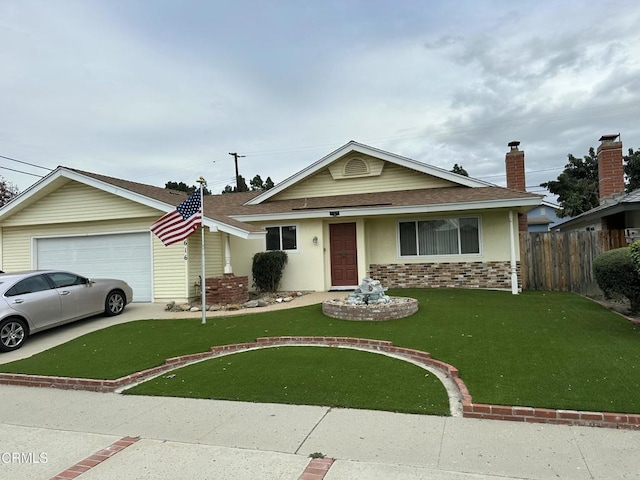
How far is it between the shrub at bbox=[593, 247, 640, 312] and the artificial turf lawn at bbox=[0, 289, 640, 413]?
1.68 ft

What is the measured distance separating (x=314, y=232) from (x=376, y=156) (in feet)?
11.2

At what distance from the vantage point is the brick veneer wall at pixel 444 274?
44.1ft

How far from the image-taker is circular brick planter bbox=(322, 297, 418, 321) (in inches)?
361

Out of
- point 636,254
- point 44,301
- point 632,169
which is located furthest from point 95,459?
point 632,169

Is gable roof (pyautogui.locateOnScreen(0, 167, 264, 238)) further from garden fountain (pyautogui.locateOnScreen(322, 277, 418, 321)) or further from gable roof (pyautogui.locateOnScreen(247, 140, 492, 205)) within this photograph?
garden fountain (pyautogui.locateOnScreen(322, 277, 418, 321))

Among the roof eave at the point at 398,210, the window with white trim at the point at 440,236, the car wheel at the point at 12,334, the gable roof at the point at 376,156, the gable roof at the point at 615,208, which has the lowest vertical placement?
the car wheel at the point at 12,334

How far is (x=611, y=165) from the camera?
17219mm

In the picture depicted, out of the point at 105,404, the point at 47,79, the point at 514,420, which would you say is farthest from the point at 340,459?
the point at 47,79

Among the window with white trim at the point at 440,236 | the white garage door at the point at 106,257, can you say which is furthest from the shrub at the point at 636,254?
the white garage door at the point at 106,257

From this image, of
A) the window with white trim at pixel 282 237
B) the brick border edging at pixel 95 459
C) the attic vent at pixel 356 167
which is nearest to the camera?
the brick border edging at pixel 95 459

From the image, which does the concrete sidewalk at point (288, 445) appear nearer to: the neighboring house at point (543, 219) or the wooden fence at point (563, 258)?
the wooden fence at point (563, 258)

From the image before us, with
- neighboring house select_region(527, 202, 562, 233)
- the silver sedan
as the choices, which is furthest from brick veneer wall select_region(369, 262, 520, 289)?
neighboring house select_region(527, 202, 562, 233)

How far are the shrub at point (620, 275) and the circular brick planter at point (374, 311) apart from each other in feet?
12.7

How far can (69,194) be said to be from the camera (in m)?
14.0
